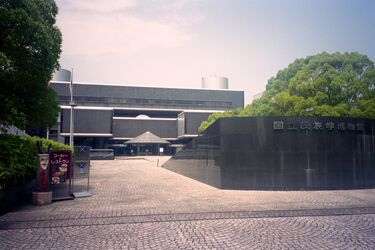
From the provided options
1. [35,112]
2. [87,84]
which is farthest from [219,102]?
[35,112]

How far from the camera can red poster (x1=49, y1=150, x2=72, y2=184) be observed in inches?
384

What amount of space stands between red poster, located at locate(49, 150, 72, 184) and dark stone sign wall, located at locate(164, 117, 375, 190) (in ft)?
22.0

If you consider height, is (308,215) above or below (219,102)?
below

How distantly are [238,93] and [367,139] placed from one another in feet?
181

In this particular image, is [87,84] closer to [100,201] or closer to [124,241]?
[100,201]

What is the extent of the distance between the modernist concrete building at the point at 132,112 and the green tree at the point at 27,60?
42148 millimetres

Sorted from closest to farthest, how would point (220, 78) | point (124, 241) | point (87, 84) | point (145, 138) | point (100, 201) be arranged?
point (124, 241), point (100, 201), point (145, 138), point (87, 84), point (220, 78)

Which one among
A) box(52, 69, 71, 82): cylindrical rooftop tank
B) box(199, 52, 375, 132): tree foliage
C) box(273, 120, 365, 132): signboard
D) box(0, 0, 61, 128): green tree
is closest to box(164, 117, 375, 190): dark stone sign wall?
box(273, 120, 365, 132): signboard

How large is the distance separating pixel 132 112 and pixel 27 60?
56.0 m

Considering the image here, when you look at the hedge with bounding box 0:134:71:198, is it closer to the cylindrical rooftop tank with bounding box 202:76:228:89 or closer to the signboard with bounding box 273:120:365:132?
the signboard with bounding box 273:120:365:132

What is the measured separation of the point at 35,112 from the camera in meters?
9.98

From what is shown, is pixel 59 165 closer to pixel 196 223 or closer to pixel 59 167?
pixel 59 167

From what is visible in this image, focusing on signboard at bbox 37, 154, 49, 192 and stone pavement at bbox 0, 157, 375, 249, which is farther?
signboard at bbox 37, 154, 49, 192

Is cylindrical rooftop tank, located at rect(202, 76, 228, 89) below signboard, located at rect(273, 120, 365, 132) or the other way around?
the other way around
